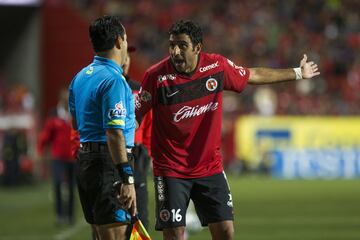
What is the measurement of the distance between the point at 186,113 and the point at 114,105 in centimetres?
147

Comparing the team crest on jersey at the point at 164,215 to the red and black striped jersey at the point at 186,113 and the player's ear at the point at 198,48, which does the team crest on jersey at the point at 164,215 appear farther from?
the player's ear at the point at 198,48

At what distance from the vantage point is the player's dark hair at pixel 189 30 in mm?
8414

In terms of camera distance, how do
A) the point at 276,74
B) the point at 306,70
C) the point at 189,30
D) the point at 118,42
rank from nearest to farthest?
1. the point at 118,42
2. the point at 189,30
3. the point at 276,74
4. the point at 306,70

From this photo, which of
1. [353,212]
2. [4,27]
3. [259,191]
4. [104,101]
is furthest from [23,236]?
[4,27]

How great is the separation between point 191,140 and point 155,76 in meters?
0.66

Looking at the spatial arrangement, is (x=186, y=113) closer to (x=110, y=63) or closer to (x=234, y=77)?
(x=234, y=77)

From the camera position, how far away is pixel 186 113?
27.8ft

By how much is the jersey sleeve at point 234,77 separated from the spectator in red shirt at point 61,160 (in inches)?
295

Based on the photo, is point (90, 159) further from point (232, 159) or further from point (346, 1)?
point (346, 1)

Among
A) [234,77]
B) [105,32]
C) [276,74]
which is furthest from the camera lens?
[276,74]

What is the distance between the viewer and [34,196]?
22281 millimetres

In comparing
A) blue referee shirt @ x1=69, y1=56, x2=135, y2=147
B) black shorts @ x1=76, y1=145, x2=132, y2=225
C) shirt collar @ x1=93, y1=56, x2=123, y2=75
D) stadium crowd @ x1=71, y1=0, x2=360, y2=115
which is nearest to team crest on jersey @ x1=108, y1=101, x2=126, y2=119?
blue referee shirt @ x1=69, y1=56, x2=135, y2=147

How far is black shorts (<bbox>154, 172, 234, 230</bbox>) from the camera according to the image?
848 cm

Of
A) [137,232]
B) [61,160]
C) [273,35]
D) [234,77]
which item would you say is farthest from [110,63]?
[273,35]
